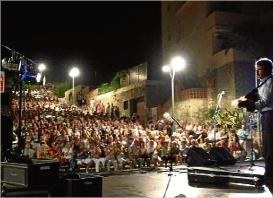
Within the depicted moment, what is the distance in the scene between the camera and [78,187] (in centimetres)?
573

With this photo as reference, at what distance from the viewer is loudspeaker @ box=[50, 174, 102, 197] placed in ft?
18.8

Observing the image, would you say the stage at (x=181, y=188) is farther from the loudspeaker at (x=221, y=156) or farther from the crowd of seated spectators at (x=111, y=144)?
the crowd of seated spectators at (x=111, y=144)

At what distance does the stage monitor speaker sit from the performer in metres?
2.83

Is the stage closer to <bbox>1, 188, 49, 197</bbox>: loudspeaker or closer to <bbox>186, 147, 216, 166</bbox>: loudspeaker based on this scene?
<bbox>1, 188, 49, 197</bbox>: loudspeaker

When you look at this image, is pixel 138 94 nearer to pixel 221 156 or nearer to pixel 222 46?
pixel 222 46

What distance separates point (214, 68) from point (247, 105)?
16.9 metres

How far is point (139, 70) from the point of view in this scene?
31078mm

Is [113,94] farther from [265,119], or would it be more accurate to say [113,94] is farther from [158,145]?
[265,119]

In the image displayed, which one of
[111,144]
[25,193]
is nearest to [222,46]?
[111,144]

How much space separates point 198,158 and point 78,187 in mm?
2967

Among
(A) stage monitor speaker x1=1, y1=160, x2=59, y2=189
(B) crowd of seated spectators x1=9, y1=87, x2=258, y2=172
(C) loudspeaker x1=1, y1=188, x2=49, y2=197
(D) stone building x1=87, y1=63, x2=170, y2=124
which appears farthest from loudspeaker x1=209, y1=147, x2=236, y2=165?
(D) stone building x1=87, y1=63, x2=170, y2=124

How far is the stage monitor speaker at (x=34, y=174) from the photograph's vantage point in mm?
5840

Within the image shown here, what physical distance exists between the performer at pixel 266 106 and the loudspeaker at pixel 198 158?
2456 mm

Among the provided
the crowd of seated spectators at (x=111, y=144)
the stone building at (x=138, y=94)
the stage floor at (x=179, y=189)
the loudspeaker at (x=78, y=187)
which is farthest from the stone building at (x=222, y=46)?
the loudspeaker at (x=78, y=187)
